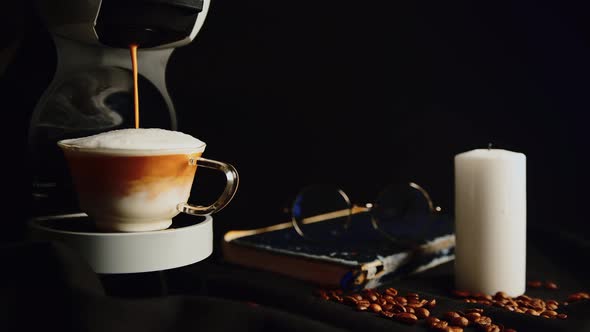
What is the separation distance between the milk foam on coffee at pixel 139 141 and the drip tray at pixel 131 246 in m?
0.09

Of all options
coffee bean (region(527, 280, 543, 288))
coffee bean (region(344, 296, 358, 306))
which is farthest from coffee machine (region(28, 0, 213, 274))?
coffee bean (region(527, 280, 543, 288))

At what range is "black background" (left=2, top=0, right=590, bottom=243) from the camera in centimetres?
122

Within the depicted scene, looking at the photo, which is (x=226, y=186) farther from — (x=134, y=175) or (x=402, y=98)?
(x=402, y=98)

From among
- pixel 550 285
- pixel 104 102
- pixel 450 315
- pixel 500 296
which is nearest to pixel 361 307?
pixel 450 315

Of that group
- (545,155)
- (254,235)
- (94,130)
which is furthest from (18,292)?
(545,155)

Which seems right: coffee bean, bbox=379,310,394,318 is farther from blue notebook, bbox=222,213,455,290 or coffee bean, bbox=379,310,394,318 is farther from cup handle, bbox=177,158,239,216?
cup handle, bbox=177,158,239,216

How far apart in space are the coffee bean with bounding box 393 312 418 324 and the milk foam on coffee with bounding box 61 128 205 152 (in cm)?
29

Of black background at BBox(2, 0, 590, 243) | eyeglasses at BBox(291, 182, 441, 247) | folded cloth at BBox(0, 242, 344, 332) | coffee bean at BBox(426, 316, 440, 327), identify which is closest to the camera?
folded cloth at BBox(0, 242, 344, 332)

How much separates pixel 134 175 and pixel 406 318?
34 centimetres

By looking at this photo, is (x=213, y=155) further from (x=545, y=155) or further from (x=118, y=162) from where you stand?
(x=545, y=155)

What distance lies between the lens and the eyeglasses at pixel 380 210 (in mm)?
1047

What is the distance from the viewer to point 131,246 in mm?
693

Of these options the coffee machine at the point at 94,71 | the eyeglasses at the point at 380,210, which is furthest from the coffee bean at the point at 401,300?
the coffee machine at the point at 94,71

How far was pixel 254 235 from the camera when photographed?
104cm
